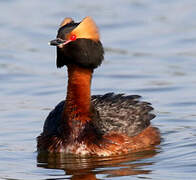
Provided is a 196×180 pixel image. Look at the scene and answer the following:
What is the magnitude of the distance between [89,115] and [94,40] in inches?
51.2

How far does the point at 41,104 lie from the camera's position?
18047 mm

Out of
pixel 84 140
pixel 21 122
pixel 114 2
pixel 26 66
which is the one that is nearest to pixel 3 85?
pixel 26 66

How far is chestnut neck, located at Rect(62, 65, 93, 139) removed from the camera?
47.1 ft

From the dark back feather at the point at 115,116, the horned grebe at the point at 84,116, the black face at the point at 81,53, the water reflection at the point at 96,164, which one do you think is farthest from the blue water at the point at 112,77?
the black face at the point at 81,53

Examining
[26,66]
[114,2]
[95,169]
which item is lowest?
[95,169]

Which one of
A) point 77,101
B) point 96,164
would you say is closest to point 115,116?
point 77,101

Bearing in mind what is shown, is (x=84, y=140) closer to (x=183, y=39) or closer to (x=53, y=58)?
(x=53, y=58)

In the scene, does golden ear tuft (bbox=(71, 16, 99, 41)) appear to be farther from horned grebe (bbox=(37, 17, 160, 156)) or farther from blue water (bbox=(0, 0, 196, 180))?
blue water (bbox=(0, 0, 196, 180))

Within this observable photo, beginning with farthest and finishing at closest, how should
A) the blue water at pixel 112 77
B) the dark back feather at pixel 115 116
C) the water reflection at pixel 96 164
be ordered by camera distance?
the dark back feather at pixel 115 116
the blue water at pixel 112 77
the water reflection at pixel 96 164

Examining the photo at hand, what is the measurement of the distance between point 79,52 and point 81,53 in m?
0.04

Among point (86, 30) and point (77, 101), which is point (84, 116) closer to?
point (77, 101)

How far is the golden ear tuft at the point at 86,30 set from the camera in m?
14.1

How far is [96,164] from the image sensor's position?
544 inches

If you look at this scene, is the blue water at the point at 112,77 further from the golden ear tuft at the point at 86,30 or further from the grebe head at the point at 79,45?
the golden ear tuft at the point at 86,30
